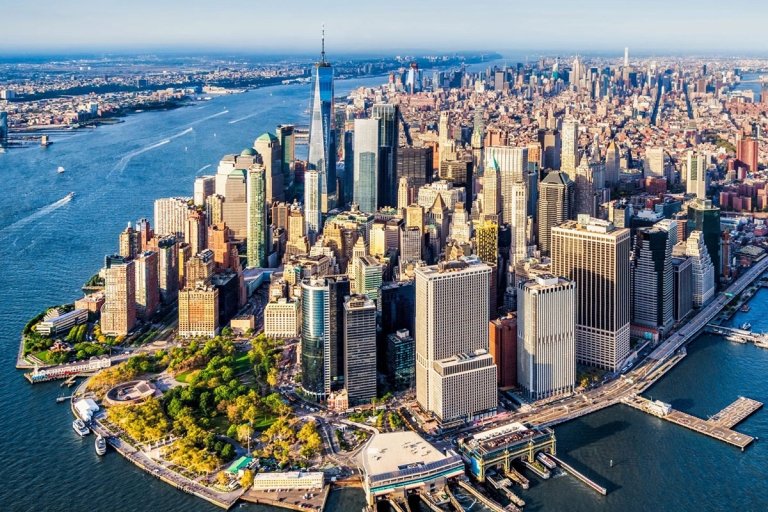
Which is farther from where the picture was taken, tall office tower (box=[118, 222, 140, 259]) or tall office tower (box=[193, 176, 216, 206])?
tall office tower (box=[193, 176, 216, 206])

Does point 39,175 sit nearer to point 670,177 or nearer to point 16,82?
point 670,177

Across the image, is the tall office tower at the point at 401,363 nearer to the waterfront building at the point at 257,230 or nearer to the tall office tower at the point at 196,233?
the waterfront building at the point at 257,230

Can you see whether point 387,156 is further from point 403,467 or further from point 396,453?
point 403,467

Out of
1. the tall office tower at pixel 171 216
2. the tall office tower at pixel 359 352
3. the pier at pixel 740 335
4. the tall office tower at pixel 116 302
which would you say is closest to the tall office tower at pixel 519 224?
the pier at pixel 740 335

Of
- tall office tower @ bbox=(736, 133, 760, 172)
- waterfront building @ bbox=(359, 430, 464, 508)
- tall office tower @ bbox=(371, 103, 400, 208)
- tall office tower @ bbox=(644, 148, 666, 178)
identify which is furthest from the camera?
tall office tower @ bbox=(736, 133, 760, 172)

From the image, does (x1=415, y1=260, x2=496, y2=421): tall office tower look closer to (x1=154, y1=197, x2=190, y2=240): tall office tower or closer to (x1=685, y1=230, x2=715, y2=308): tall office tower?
(x1=685, y1=230, x2=715, y2=308): tall office tower

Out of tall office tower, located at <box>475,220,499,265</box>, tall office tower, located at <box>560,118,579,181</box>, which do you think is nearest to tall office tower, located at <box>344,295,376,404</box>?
tall office tower, located at <box>475,220,499,265</box>

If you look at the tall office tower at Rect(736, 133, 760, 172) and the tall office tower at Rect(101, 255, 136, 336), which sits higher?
the tall office tower at Rect(736, 133, 760, 172)

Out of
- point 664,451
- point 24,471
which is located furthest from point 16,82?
point 664,451
